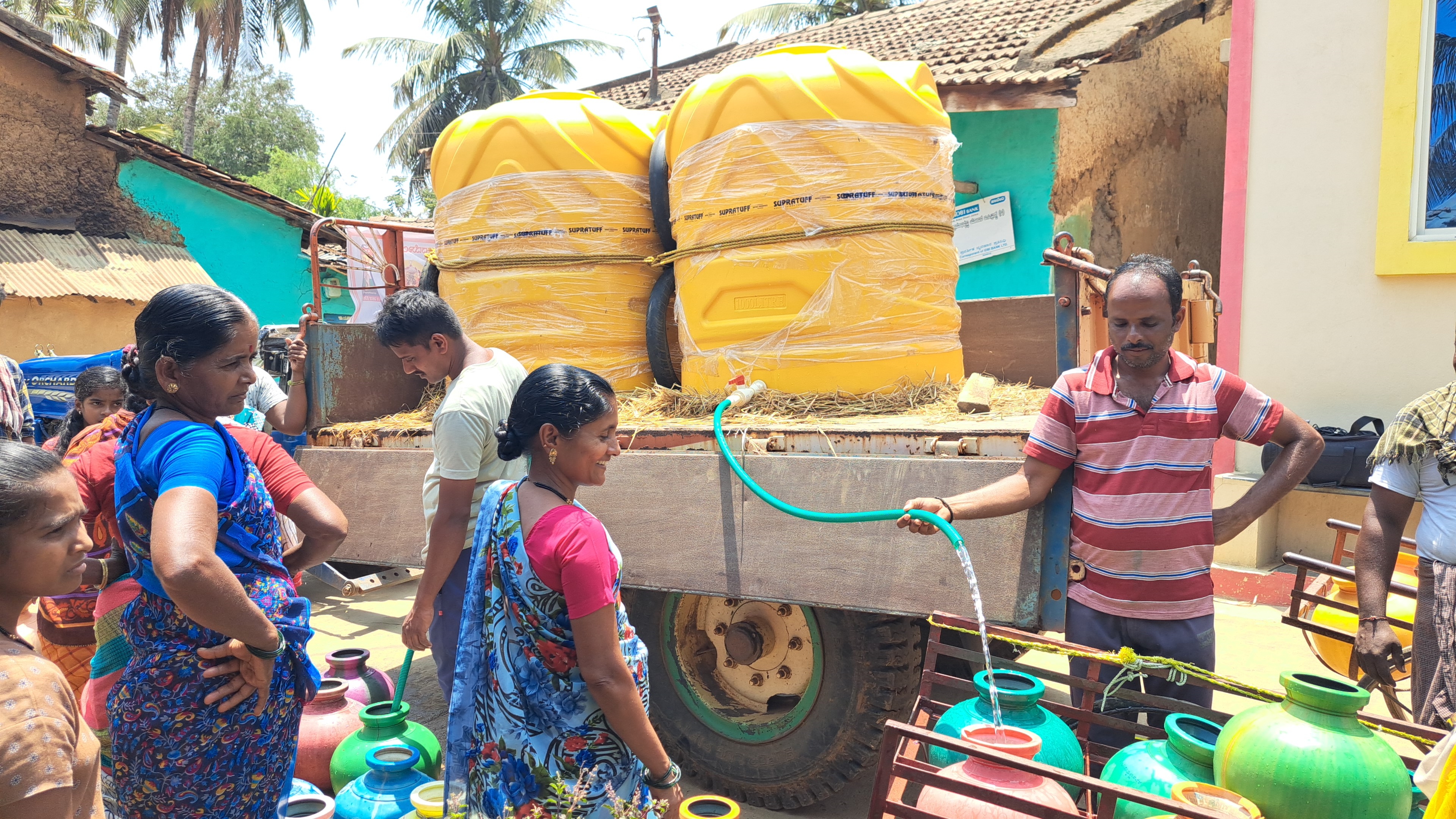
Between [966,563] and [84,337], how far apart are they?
40.7 feet

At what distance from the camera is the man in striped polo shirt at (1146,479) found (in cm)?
239

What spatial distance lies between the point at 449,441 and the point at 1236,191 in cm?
552

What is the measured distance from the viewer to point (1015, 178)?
357 inches

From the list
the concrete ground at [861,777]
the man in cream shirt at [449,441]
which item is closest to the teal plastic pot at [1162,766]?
the concrete ground at [861,777]

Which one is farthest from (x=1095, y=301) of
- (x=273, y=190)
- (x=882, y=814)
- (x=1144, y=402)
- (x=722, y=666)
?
(x=273, y=190)

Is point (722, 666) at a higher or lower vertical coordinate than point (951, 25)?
lower

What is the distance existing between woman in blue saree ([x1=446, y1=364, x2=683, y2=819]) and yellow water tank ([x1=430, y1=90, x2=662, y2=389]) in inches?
80.2

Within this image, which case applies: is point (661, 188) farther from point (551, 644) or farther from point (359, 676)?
point (551, 644)

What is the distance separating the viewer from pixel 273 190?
92.9 feet

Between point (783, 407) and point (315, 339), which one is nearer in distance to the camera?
point (783, 407)

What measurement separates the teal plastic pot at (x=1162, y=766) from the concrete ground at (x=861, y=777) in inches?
62.2

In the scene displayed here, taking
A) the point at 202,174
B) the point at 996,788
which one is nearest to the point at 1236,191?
the point at 996,788

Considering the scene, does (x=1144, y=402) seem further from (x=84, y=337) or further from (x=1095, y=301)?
(x=84, y=337)

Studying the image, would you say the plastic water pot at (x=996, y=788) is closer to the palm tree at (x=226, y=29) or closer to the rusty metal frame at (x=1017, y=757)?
the rusty metal frame at (x=1017, y=757)
